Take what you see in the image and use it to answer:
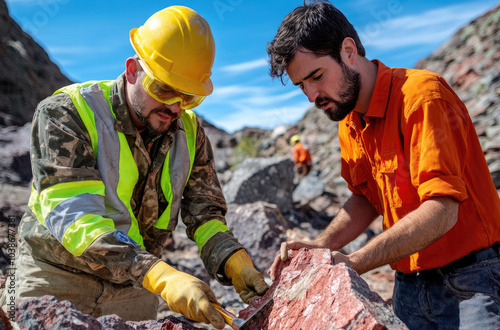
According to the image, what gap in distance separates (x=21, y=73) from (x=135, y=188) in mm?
12774

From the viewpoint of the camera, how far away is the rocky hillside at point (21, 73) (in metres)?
12.4

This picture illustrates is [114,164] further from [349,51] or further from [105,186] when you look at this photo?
[349,51]

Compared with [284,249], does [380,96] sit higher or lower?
higher

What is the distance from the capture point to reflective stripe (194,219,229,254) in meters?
2.96

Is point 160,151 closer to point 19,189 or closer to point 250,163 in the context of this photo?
point 19,189

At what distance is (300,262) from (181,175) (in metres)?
1.09

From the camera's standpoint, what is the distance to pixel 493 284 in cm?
228

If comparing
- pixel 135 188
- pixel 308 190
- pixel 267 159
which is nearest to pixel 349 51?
pixel 135 188

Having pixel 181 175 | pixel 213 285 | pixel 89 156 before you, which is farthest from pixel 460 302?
pixel 213 285

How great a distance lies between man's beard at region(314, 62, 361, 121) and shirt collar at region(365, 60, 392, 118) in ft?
0.41

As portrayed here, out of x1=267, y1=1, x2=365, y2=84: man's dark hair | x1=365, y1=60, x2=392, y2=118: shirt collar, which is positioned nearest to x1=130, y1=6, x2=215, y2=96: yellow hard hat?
x1=267, y1=1, x2=365, y2=84: man's dark hair

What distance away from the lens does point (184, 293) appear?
220 centimetres

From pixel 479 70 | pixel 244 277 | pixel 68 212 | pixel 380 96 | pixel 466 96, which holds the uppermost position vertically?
pixel 479 70

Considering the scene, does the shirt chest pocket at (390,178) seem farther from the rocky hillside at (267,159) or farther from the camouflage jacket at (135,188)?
the rocky hillside at (267,159)
